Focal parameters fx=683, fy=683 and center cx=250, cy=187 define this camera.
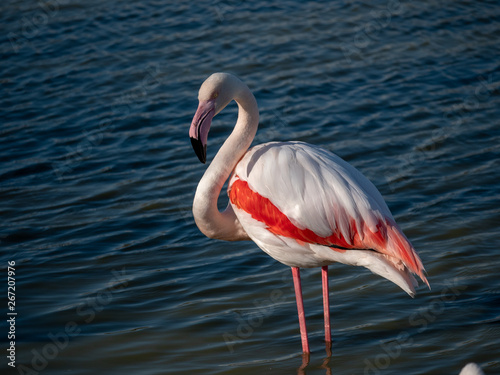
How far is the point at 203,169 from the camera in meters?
7.69

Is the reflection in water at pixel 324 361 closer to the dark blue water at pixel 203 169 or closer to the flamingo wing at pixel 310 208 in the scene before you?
the dark blue water at pixel 203 169

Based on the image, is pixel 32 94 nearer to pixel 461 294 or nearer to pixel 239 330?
pixel 239 330

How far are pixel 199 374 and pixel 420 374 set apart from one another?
1.46 meters

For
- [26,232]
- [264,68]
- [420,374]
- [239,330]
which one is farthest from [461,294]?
[264,68]

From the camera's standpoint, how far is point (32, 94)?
9.64m

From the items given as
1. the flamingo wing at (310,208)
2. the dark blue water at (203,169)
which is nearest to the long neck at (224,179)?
the flamingo wing at (310,208)

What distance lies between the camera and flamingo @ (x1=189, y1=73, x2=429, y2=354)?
4195 mm

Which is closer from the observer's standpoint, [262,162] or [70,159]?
[262,162]

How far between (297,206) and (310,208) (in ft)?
0.28

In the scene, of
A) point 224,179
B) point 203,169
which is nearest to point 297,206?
point 224,179

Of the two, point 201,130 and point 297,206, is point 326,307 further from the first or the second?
point 201,130

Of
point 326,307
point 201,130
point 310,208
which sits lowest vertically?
point 326,307

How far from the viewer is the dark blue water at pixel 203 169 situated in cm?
493

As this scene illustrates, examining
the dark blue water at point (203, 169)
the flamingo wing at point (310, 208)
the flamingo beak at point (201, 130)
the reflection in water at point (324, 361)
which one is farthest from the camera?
the dark blue water at point (203, 169)
